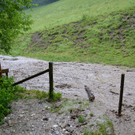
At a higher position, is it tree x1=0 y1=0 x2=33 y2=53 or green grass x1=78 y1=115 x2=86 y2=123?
tree x1=0 y1=0 x2=33 y2=53

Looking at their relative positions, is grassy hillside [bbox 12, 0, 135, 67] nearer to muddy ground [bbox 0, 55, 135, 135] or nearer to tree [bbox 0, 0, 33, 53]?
muddy ground [bbox 0, 55, 135, 135]

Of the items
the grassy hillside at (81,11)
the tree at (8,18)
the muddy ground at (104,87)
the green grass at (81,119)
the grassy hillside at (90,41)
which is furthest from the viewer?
the grassy hillside at (81,11)

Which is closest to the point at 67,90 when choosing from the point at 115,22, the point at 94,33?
the point at 94,33

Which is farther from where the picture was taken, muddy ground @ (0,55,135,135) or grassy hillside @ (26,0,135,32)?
grassy hillside @ (26,0,135,32)

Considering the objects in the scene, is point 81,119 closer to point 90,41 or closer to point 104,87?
point 104,87

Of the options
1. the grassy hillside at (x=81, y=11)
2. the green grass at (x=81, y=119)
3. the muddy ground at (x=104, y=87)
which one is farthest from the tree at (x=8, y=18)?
the grassy hillside at (x=81, y=11)

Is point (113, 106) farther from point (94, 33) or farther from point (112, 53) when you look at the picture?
point (94, 33)

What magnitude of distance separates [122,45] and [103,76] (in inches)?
360

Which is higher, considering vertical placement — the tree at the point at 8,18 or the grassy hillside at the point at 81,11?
the grassy hillside at the point at 81,11

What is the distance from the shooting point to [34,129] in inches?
174

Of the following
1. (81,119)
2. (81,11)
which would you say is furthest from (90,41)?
(81,119)

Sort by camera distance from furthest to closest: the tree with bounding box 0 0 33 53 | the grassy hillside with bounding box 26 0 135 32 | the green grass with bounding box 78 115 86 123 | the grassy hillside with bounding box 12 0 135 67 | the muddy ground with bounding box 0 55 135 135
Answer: the grassy hillside with bounding box 26 0 135 32, the grassy hillside with bounding box 12 0 135 67, the tree with bounding box 0 0 33 53, the muddy ground with bounding box 0 55 135 135, the green grass with bounding box 78 115 86 123

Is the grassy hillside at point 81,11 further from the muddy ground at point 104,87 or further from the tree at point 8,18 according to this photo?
the tree at point 8,18

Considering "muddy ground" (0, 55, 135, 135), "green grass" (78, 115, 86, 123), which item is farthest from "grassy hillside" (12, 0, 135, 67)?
"green grass" (78, 115, 86, 123)
